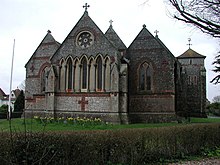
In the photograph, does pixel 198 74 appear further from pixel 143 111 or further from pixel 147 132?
pixel 147 132

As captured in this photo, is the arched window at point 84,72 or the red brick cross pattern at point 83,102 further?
the arched window at point 84,72

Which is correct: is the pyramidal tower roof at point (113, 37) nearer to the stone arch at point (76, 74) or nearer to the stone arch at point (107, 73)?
the stone arch at point (107, 73)

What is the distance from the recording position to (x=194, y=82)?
4041 cm

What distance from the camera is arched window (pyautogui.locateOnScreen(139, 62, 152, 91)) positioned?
25.8 meters

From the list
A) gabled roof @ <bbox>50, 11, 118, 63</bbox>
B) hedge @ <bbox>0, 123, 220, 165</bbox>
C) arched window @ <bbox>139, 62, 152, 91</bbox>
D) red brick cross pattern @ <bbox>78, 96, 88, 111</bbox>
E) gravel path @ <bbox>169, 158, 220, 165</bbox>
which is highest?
gabled roof @ <bbox>50, 11, 118, 63</bbox>

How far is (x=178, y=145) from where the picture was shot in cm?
1022

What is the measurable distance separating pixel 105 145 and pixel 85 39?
18.3 m

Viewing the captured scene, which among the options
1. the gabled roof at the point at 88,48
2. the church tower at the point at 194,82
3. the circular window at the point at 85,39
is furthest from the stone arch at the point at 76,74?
the church tower at the point at 194,82

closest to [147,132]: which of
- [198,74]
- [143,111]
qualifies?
[143,111]

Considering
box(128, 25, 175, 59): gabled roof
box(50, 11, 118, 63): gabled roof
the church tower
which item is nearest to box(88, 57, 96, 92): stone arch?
box(50, 11, 118, 63): gabled roof

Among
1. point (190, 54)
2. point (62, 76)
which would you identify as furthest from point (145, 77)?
point (190, 54)

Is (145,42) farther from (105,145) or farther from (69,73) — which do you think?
(105,145)

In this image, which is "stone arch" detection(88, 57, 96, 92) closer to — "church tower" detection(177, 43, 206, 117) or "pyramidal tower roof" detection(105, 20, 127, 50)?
"pyramidal tower roof" detection(105, 20, 127, 50)

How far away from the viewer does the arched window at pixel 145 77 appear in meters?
25.8
